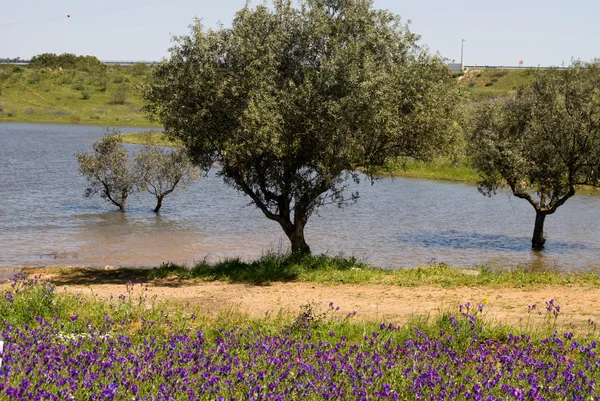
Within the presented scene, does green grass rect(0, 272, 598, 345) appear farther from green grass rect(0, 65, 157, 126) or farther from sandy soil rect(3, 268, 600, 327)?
green grass rect(0, 65, 157, 126)

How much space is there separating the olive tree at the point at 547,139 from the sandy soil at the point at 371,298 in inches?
443

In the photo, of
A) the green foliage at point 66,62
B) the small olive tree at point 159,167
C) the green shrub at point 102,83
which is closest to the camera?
the small olive tree at point 159,167

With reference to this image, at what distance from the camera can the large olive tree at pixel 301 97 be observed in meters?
18.7

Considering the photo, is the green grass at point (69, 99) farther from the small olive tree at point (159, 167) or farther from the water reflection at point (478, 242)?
the water reflection at point (478, 242)

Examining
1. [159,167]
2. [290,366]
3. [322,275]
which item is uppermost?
[290,366]

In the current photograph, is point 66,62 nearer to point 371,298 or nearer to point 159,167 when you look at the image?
point 159,167

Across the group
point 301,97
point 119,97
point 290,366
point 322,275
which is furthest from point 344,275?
point 119,97

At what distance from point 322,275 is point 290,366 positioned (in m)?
11.4

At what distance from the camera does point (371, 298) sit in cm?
1627

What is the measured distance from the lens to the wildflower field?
690cm

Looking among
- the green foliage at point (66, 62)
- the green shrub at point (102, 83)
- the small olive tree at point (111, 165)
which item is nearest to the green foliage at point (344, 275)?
the small olive tree at point (111, 165)

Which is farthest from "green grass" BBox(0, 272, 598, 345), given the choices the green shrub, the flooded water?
the green shrub

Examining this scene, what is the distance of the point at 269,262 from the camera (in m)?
20.2

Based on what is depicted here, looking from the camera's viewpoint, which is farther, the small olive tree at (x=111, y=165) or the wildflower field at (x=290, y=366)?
the small olive tree at (x=111, y=165)
